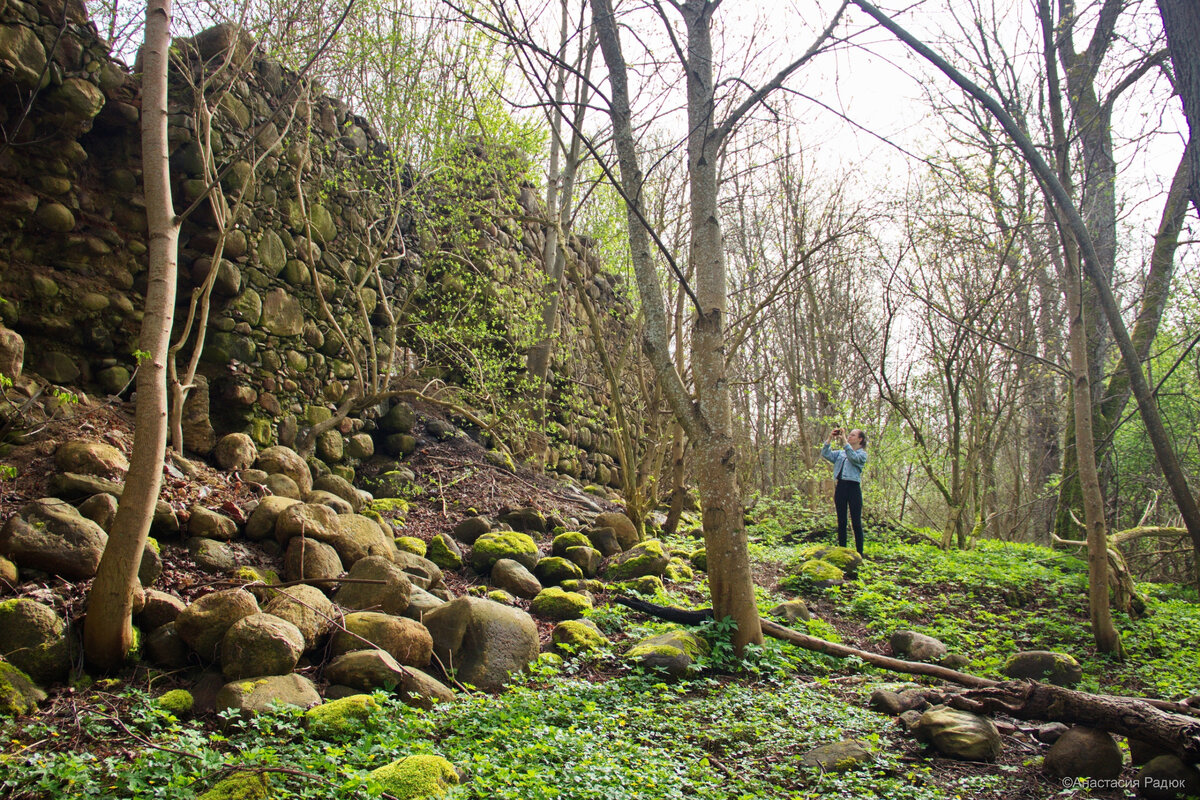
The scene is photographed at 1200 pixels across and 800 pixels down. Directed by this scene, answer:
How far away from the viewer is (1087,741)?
9.49 ft

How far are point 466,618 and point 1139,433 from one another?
12.0 metres

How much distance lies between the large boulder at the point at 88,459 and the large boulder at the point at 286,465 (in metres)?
1.30

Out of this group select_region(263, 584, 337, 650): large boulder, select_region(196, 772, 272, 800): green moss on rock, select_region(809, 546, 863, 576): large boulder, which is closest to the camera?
select_region(196, 772, 272, 800): green moss on rock

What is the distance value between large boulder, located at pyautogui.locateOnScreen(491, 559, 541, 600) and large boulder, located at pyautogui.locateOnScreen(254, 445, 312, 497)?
1681 millimetres

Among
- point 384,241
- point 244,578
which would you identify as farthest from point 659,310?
point 384,241

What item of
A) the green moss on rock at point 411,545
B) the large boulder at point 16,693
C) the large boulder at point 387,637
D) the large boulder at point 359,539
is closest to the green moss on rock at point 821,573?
the green moss on rock at point 411,545

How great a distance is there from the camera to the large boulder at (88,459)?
147 inches

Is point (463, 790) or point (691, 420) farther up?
point (691, 420)

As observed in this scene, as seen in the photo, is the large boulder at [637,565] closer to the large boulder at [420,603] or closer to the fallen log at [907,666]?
the fallen log at [907,666]

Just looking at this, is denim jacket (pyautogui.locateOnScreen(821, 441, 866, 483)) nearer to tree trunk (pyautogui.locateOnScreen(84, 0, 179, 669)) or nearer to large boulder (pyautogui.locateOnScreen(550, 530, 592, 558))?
large boulder (pyautogui.locateOnScreen(550, 530, 592, 558))

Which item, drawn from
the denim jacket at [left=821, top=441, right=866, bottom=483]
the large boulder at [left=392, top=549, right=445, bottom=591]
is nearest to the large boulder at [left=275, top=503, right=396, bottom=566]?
the large boulder at [left=392, top=549, right=445, bottom=591]

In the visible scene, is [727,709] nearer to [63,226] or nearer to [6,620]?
[6,620]

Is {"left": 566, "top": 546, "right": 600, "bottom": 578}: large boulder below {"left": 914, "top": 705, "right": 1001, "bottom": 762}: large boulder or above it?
above

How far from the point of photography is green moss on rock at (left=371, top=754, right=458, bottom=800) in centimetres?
229
